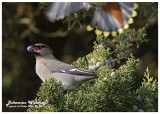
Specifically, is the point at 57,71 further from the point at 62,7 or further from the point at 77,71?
the point at 62,7

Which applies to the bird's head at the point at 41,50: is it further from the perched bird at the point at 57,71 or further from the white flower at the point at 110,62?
the white flower at the point at 110,62

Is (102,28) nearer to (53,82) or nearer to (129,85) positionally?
(129,85)

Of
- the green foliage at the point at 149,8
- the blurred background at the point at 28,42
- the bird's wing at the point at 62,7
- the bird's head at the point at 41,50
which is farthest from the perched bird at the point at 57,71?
the blurred background at the point at 28,42

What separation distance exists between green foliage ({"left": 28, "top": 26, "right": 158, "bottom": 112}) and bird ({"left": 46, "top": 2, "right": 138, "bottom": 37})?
1.87 ft

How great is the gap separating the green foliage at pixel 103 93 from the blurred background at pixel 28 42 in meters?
1.44

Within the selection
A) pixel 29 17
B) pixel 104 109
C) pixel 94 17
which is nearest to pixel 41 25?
pixel 29 17

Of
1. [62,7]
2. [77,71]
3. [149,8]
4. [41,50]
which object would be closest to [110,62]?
[77,71]

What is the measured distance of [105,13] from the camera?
10.1 feet

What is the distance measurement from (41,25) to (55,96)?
7.19 feet

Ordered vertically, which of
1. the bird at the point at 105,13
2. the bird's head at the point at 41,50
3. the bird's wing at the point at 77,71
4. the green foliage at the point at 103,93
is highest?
the bird at the point at 105,13

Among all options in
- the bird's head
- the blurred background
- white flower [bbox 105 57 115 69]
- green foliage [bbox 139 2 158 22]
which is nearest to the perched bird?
the bird's head

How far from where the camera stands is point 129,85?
2137 mm

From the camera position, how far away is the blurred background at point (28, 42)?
377cm

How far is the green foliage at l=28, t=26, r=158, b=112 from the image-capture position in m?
1.97
